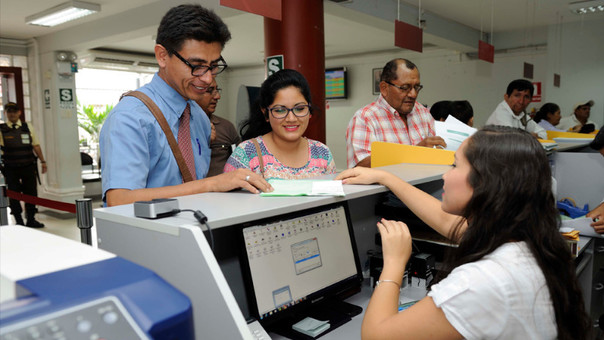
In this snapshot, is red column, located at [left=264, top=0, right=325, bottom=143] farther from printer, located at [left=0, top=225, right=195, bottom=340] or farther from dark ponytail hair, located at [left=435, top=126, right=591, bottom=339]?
printer, located at [left=0, top=225, right=195, bottom=340]

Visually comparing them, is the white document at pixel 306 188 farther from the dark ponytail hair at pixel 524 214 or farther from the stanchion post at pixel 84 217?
the stanchion post at pixel 84 217

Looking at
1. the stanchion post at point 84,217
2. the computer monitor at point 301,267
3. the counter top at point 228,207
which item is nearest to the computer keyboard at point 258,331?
the computer monitor at point 301,267

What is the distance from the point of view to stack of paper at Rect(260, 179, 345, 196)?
1.27 metres

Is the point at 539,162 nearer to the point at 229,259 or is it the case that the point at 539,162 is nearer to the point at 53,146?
the point at 229,259

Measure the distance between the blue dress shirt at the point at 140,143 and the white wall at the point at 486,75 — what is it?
7.31m

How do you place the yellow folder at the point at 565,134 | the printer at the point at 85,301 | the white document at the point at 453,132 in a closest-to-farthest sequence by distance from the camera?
1. the printer at the point at 85,301
2. the white document at the point at 453,132
3. the yellow folder at the point at 565,134

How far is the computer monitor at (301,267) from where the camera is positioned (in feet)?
4.14

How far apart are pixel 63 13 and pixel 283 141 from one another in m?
4.89

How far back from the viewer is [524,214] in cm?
102

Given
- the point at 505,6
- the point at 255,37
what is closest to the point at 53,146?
the point at 255,37

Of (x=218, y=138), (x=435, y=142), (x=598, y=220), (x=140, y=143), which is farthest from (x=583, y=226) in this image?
(x=140, y=143)

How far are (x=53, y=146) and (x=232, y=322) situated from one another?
7.45m

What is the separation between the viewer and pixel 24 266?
583mm

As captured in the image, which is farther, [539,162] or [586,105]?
[586,105]
